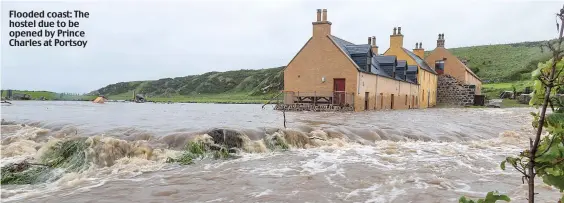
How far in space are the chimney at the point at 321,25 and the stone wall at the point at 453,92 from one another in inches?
915

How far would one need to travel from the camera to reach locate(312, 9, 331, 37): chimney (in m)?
28.6

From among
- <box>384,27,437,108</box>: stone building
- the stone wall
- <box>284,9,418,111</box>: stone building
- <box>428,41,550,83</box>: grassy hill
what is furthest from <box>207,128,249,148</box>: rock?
<box>428,41,550,83</box>: grassy hill

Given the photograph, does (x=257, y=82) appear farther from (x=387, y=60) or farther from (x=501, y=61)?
(x=387, y=60)

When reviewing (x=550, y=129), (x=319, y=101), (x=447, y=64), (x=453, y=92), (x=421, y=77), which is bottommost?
(x=319, y=101)

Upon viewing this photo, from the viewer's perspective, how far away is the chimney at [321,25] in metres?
28.6

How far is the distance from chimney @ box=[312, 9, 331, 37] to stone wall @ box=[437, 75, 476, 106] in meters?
23.2

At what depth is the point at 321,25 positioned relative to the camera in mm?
28656

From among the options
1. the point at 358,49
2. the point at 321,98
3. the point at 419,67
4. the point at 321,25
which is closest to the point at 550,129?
the point at 321,98

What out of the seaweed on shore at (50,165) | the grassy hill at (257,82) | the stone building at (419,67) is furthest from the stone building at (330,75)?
the grassy hill at (257,82)

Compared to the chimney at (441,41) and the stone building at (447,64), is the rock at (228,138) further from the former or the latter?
the chimney at (441,41)

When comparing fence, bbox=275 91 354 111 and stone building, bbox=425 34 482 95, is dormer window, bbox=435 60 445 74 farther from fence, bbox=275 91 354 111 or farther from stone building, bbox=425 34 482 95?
fence, bbox=275 91 354 111

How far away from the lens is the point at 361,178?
749 centimetres

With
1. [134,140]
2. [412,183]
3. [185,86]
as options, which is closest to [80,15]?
Result: [134,140]

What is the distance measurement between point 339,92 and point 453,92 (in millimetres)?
24540
